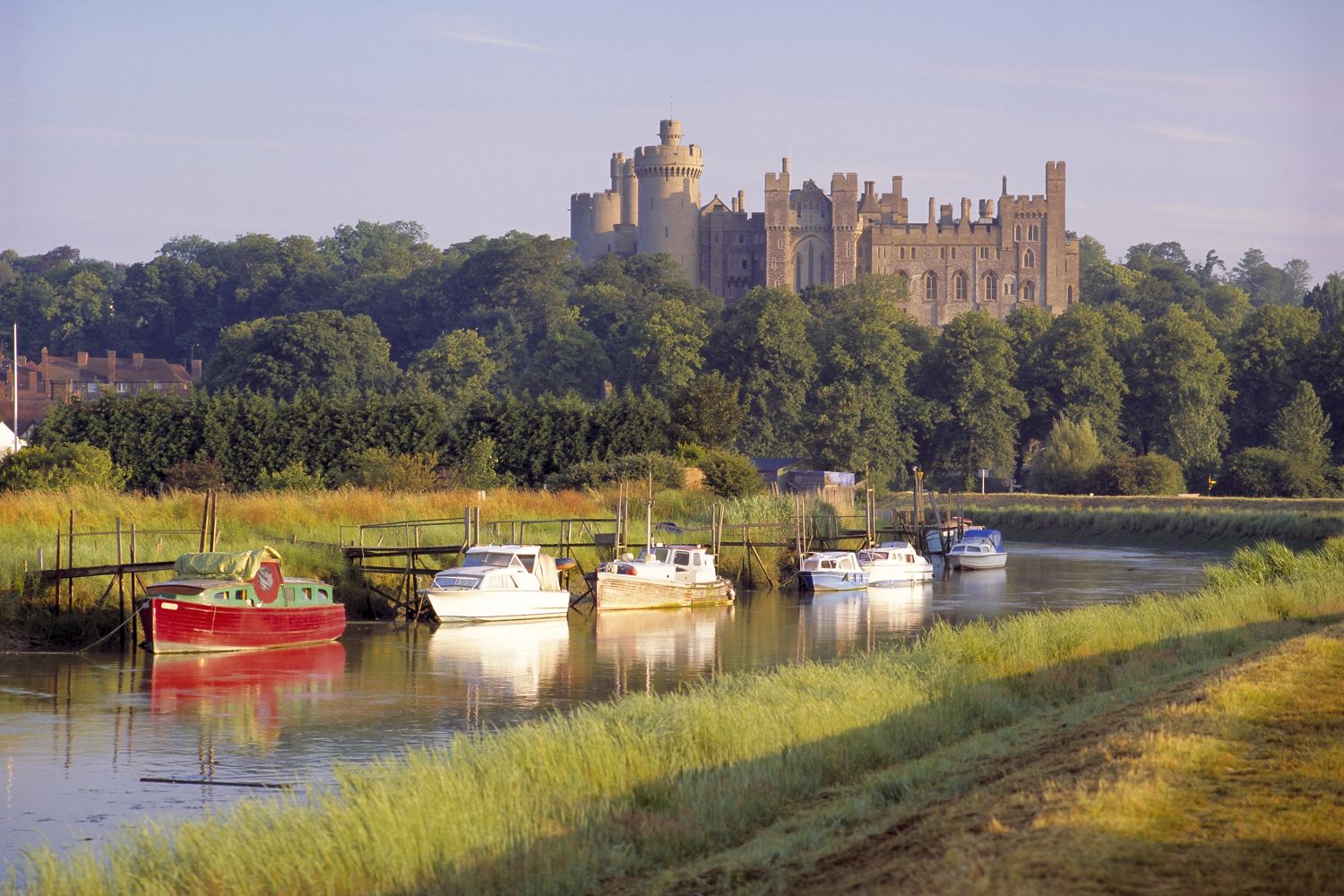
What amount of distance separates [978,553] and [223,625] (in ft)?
102

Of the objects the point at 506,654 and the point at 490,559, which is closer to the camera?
the point at 506,654

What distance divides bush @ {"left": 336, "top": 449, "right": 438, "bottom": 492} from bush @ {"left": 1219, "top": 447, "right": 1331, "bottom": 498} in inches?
1726

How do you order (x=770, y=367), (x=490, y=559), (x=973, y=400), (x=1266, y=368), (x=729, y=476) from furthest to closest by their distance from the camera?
(x=1266, y=368)
(x=770, y=367)
(x=973, y=400)
(x=729, y=476)
(x=490, y=559)

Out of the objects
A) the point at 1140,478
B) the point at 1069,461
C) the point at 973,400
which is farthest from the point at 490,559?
the point at 973,400

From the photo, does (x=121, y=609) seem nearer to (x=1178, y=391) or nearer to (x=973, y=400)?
(x=973, y=400)

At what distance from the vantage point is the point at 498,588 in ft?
118

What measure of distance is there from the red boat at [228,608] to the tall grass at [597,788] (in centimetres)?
1151

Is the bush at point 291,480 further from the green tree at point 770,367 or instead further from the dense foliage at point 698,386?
the green tree at point 770,367

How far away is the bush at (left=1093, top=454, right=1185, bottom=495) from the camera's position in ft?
273

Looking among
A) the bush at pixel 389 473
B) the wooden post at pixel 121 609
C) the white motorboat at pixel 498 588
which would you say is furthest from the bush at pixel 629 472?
the wooden post at pixel 121 609

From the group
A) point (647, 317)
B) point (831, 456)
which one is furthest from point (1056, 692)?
point (647, 317)

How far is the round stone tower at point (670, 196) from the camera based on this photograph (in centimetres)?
15088

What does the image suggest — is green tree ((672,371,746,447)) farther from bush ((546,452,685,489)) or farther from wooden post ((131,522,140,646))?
wooden post ((131,522,140,646))

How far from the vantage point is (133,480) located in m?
55.3
